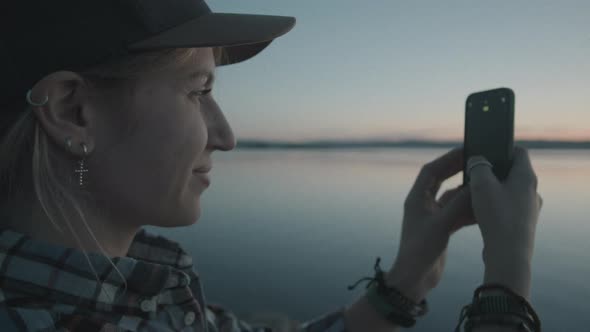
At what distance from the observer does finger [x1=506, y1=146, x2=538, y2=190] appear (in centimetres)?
118

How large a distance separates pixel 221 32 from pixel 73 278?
2.08ft


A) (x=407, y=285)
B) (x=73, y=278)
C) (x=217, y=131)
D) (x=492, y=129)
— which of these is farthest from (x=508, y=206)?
(x=73, y=278)

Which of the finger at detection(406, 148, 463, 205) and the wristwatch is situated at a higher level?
the finger at detection(406, 148, 463, 205)

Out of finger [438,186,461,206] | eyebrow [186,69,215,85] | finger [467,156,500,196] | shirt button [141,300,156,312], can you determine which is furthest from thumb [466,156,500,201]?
shirt button [141,300,156,312]

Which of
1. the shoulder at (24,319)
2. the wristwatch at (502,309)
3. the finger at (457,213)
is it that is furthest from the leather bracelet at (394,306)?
the shoulder at (24,319)

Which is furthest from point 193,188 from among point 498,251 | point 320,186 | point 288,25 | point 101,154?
point 320,186

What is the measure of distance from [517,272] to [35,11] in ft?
4.14

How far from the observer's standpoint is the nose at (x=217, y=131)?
3.44ft

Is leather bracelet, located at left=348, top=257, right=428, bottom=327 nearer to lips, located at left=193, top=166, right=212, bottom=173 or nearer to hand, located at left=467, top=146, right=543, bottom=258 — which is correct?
hand, located at left=467, top=146, right=543, bottom=258

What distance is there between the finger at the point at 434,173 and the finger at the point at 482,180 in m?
0.24

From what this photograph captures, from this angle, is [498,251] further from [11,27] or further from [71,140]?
[11,27]

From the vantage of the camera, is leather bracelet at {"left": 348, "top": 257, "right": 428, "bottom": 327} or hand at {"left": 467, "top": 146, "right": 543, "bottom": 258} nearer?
hand at {"left": 467, "top": 146, "right": 543, "bottom": 258}

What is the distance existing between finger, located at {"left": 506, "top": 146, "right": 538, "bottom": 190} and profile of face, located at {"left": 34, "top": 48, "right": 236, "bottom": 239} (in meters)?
0.93

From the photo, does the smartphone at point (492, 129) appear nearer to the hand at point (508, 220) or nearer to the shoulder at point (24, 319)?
the hand at point (508, 220)
